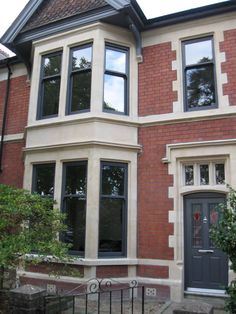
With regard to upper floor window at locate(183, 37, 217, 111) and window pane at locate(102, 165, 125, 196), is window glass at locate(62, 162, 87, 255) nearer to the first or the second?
window pane at locate(102, 165, 125, 196)

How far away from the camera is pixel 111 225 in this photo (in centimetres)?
838

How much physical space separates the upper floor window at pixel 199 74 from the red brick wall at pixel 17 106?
486 cm

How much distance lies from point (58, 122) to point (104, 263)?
11.8 feet

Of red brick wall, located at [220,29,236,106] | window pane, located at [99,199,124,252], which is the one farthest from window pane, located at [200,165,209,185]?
window pane, located at [99,199,124,252]

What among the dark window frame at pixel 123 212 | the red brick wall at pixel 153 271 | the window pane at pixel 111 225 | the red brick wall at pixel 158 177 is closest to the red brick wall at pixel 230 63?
the red brick wall at pixel 158 177

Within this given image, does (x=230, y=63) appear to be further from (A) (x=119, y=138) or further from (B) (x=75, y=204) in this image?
(B) (x=75, y=204)

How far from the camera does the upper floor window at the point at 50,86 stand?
9.55m

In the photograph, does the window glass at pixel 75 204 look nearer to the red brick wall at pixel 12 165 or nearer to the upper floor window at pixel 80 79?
the upper floor window at pixel 80 79

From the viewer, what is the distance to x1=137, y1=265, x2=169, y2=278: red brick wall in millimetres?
8023

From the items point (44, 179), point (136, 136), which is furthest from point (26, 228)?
point (136, 136)

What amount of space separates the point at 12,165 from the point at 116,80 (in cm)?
407

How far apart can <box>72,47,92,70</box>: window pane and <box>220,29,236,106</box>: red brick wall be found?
3.28m

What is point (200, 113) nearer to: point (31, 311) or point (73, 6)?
point (73, 6)

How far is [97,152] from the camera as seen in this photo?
8.45 meters
